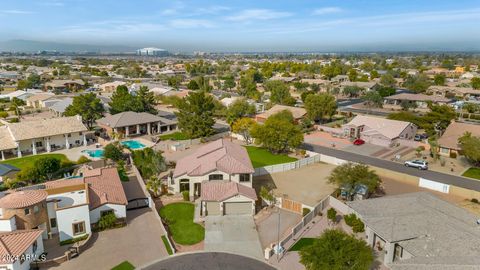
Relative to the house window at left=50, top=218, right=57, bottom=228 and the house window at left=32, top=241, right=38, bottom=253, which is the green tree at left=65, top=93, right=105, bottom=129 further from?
the house window at left=32, top=241, right=38, bottom=253

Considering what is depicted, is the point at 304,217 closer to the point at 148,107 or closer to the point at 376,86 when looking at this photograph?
the point at 148,107


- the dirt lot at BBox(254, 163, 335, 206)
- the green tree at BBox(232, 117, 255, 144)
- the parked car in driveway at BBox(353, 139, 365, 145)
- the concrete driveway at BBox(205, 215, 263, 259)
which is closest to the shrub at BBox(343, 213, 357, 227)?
the dirt lot at BBox(254, 163, 335, 206)

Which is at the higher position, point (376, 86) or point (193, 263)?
point (376, 86)

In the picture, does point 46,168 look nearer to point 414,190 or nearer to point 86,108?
point 86,108

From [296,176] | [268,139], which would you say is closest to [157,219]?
[296,176]

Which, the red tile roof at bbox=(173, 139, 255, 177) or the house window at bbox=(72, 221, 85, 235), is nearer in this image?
the house window at bbox=(72, 221, 85, 235)

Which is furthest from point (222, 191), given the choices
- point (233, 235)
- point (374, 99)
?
point (374, 99)
